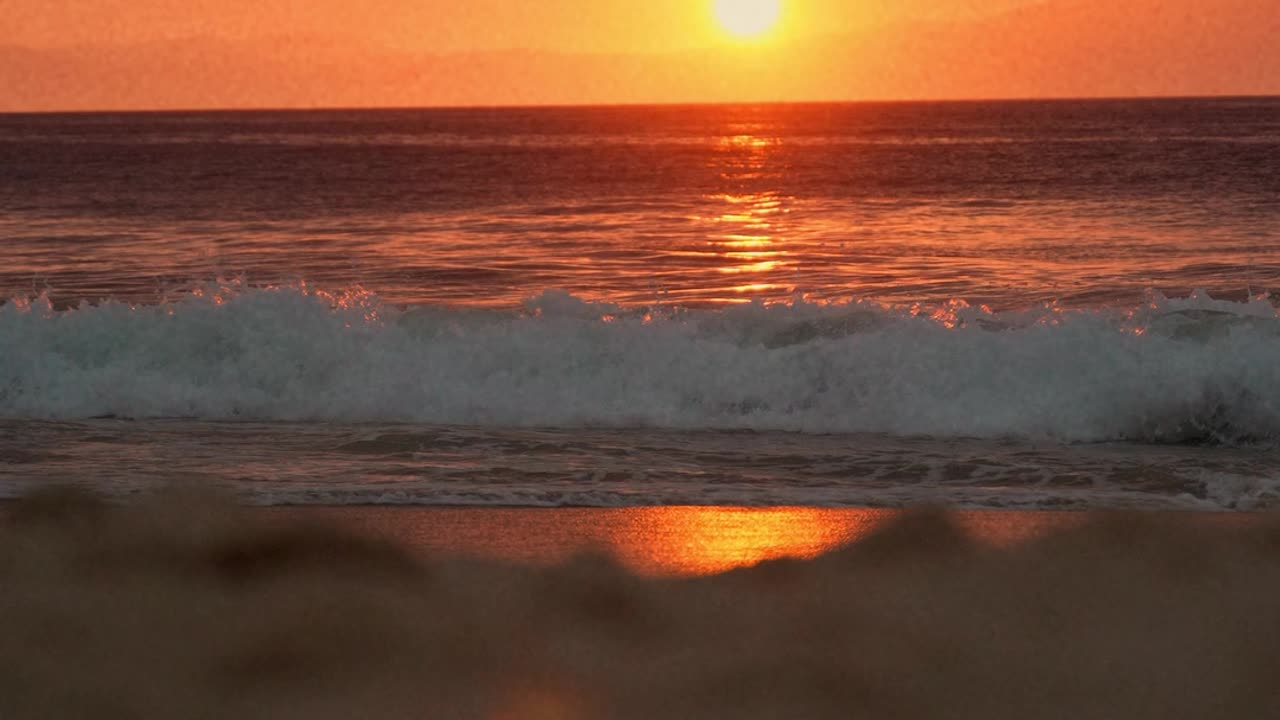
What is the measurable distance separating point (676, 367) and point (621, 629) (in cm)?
657

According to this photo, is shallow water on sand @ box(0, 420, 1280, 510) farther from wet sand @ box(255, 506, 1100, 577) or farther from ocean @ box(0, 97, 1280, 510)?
wet sand @ box(255, 506, 1100, 577)

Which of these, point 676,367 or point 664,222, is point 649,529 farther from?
point 664,222

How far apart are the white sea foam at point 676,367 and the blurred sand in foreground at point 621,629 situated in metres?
4.86

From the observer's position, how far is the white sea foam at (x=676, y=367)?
10172 millimetres

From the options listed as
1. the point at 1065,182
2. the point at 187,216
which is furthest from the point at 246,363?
the point at 1065,182

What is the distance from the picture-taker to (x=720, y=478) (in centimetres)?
819

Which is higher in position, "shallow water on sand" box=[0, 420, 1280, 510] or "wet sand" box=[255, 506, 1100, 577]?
"shallow water on sand" box=[0, 420, 1280, 510]

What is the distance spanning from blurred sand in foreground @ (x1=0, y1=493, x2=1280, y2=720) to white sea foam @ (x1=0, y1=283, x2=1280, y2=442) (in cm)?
486

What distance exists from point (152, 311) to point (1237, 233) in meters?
16.3

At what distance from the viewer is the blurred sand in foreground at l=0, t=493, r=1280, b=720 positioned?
390 centimetres

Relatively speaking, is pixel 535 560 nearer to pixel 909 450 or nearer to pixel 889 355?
pixel 909 450

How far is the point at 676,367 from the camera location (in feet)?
36.1

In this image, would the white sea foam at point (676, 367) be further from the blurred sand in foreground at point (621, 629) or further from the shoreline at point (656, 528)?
the blurred sand in foreground at point (621, 629)

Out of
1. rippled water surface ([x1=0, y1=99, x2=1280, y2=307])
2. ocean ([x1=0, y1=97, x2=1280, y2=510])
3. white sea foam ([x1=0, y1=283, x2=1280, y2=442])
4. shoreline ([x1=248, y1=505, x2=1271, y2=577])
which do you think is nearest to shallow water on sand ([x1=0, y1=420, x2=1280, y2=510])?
ocean ([x1=0, y1=97, x2=1280, y2=510])
